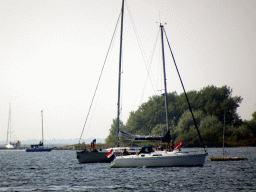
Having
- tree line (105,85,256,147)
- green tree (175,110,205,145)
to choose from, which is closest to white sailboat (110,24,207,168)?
tree line (105,85,256,147)

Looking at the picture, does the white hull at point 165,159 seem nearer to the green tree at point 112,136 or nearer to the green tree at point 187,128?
the green tree at point 187,128

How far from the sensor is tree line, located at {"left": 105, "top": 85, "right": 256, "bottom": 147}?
367ft

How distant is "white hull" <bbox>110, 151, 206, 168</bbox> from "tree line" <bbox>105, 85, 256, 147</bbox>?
184ft

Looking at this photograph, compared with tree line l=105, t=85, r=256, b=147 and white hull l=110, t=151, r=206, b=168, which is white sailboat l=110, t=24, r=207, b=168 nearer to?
white hull l=110, t=151, r=206, b=168

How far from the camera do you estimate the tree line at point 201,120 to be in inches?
4405

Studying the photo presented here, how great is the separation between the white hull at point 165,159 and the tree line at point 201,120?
56.1 metres

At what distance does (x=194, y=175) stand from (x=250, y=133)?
3197 inches

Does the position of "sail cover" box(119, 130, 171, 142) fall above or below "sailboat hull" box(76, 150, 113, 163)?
above

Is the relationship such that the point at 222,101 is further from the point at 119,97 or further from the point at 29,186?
the point at 29,186

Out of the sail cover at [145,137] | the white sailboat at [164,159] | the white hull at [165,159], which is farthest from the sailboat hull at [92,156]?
the white hull at [165,159]

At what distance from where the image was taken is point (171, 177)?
3628 cm

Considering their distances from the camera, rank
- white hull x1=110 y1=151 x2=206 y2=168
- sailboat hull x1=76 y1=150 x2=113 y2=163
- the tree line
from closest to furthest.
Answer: white hull x1=110 y1=151 x2=206 y2=168 → sailboat hull x1=76 y1=150 x2=113 y2=163 → the tree line

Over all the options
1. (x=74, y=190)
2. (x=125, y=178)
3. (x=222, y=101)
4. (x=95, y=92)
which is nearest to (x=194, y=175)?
(x=125, y=178)

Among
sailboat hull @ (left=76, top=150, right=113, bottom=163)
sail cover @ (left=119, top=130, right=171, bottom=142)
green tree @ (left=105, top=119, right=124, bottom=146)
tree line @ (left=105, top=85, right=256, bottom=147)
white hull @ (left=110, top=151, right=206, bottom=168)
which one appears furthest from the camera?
green tree @ (left=105, top=119, right=124, bottom=146)
